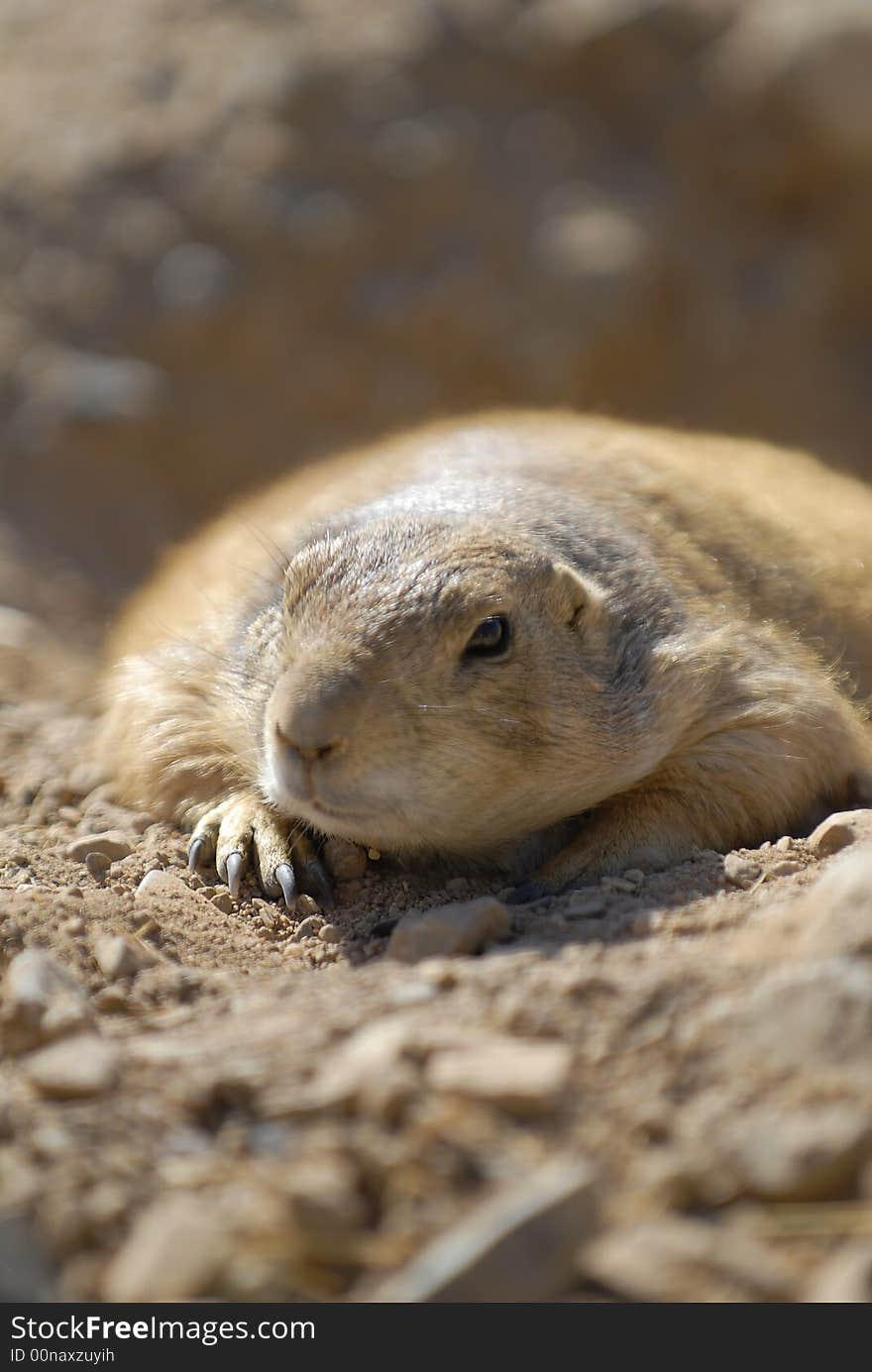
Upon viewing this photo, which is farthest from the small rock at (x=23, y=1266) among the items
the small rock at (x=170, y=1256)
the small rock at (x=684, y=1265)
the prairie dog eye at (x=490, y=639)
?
the prairie dog eye at (x=490, y=639)

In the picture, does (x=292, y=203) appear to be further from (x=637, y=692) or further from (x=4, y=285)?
(x=637, y=692)

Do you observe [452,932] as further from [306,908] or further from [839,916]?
[839,916]

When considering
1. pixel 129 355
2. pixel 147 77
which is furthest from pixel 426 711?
pixel 147 77

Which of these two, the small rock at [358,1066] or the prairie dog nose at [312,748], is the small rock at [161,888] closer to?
the prairie dog nose at [312,748]

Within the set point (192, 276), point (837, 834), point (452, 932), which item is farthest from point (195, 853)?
point (192, 276)

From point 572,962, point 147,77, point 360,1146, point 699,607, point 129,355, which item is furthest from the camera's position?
point 147,77

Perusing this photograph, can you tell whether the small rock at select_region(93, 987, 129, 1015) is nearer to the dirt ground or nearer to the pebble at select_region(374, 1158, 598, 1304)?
the dirt ground
